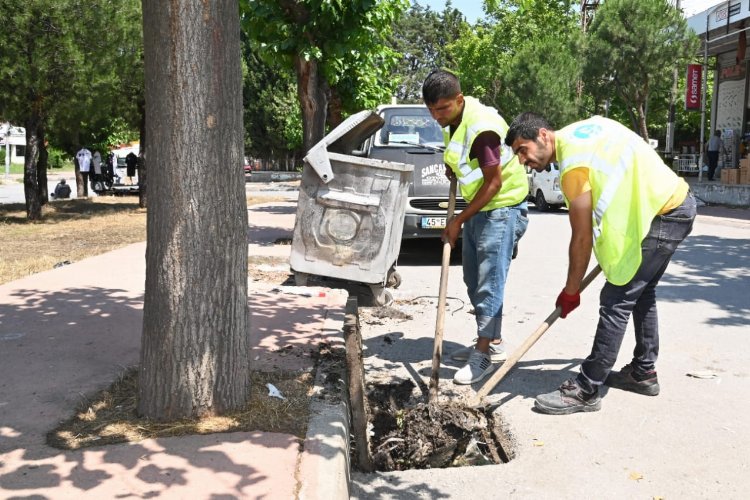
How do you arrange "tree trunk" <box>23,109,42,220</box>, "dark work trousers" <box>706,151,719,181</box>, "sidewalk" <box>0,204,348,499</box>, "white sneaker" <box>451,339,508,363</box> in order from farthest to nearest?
"dark work trousers" <box>706,151,719,181</box>, "tree trunk" <box>23,109,42,220</box>, "white sneaker" <box>451,339,508,363</box>, "sidewalk" <box>0,204,348,499</box>

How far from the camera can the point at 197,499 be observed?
2.77 metres

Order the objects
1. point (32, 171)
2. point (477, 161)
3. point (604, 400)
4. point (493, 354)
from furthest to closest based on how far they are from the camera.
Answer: point (32, 171)
point (493, 354)
point (477, 161)
point (604, 400)

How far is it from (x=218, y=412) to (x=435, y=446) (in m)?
1.10

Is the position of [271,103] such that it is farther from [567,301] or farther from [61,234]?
[567,301]

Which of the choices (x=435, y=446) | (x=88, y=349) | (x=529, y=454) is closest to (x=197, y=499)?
(x=435, y=446)

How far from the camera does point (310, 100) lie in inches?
443

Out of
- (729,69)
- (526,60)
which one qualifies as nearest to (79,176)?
(526,60)

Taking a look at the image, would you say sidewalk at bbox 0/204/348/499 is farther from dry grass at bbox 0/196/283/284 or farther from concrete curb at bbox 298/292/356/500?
dry grass at bbox 0/196/283/284

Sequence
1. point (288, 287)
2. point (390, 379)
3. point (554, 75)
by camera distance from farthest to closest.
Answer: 1. point (554, 75)
2. point (288, 287)
3. point (390, 379)

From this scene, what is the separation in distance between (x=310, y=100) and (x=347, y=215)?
6.94 m

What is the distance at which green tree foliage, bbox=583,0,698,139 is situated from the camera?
24484mm

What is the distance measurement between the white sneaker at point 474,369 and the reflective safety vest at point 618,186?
1.14m

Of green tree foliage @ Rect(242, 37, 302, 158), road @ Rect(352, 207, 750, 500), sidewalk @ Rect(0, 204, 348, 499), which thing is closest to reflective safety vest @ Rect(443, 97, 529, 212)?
road @ Rect(352, 207, 750, 500)

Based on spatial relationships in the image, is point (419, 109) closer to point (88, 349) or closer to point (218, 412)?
point (88, 349)
